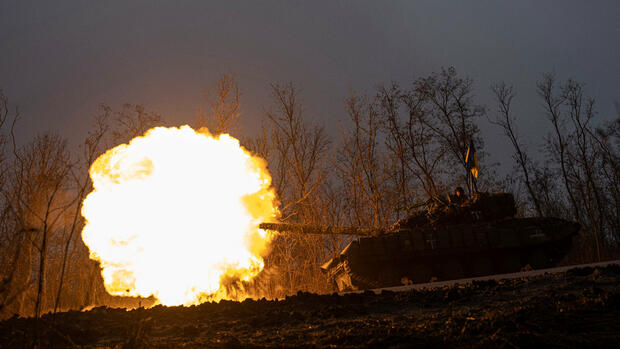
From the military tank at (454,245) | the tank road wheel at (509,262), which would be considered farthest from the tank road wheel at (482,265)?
the tank road wheel at (509,262)

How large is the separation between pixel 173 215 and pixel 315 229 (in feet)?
19.2

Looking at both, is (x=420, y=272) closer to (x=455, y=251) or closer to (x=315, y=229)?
(x=455, y=251)

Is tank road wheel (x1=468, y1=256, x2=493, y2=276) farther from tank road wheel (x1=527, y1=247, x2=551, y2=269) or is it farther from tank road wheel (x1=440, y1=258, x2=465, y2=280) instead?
tank road wheel (x1=527, y1=247, x2=551, y2=269)

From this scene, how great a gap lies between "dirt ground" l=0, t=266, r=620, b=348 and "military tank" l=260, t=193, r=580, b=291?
780cm

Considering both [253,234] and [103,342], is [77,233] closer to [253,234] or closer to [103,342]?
[253,234]

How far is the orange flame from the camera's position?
35.5 feet

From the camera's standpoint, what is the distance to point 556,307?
5.44m

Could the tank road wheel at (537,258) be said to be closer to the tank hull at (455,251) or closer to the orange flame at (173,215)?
the tank hull at (455,251)

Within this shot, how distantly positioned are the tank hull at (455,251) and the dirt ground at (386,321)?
7.86 metres

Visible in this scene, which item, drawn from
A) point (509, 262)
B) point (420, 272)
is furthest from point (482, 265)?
point (420, 272)

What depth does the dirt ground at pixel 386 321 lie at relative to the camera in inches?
182

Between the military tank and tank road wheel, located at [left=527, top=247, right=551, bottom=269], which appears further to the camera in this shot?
tank road wheel, located at [left=527, top=247, right=551, bottom=269]

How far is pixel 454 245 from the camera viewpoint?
16.3 metres

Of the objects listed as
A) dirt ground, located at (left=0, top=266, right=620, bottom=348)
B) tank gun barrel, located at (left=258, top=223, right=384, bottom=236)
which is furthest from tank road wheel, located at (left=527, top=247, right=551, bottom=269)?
dirt ground, located at (left=0, top=266, right=620, bottom=348)
